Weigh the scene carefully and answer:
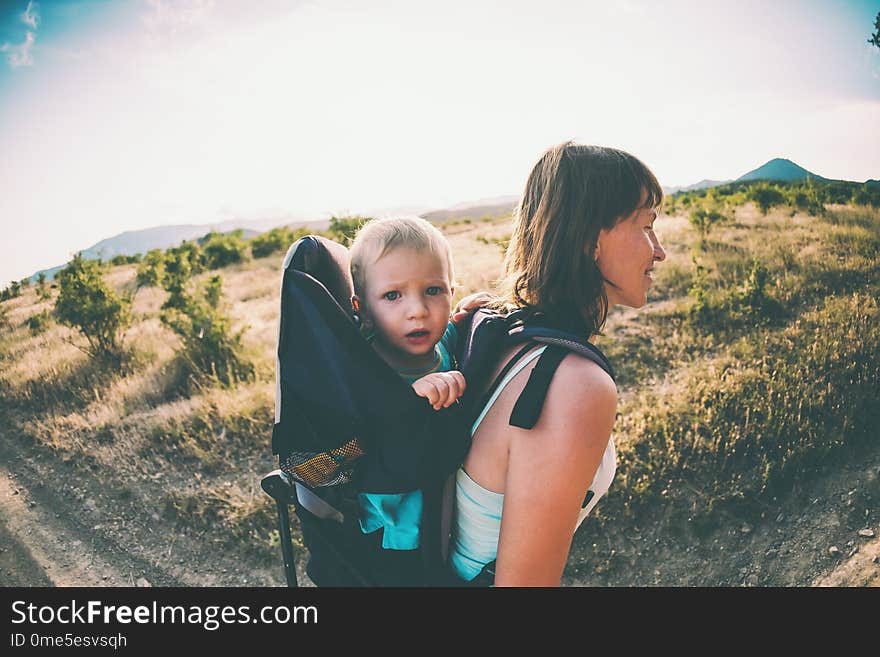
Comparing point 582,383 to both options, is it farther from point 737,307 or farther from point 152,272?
point 152,272

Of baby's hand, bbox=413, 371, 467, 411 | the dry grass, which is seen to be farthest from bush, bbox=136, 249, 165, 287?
baby's hand, bbox=413, 371, 467, 411

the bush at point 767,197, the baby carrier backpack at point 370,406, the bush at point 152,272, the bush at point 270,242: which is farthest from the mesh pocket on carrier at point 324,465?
the bush at point 270,242

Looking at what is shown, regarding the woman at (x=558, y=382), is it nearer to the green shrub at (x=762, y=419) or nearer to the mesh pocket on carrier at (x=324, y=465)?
the mesh pocket on carrier at (x=324, y=465)

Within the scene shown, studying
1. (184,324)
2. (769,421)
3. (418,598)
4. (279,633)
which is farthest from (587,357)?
(184,324)

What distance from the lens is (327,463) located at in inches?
60.1

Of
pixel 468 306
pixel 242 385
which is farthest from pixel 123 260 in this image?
pixel 468 306

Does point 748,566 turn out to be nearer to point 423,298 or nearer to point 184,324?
point 423,298

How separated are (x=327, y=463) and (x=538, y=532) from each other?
0.64 metres

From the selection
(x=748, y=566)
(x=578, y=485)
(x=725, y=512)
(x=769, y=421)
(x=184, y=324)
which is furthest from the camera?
(x=184, y=324)

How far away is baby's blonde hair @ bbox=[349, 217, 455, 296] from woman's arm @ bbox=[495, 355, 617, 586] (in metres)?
0.87

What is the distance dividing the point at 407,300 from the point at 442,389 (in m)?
0.50

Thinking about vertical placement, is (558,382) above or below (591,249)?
below

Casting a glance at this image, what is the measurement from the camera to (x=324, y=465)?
5.04 ft

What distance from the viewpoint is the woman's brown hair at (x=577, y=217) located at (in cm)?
159
